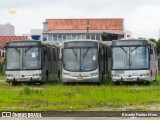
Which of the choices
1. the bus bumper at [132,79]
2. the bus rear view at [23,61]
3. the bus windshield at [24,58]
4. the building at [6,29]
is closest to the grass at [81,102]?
the bus bumper at [132,79]

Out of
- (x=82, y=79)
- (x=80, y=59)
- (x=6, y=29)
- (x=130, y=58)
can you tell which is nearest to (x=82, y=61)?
(x=80, y=59)

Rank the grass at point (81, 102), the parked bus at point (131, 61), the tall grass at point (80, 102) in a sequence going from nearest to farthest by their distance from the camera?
the grass at point (81, 102) < the tall grass at point (80, 102) < the parked bus at point (131, 61)

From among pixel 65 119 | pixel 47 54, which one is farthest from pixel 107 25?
pixel 65 119

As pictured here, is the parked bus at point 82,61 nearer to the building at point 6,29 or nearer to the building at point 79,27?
the building at point 79,27

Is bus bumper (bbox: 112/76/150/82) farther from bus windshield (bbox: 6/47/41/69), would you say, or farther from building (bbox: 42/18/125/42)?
building (bbox: 42/18/125/42)

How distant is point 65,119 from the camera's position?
668 inches

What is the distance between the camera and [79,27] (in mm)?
140000

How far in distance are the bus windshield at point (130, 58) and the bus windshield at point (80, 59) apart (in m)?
1.41

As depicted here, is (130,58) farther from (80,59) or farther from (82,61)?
(80,59)

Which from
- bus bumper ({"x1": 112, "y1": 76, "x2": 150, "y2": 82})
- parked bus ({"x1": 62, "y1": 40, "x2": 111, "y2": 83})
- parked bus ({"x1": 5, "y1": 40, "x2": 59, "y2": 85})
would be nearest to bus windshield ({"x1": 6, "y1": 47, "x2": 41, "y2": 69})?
parked bus ({"x1": 5, "y1": 40, "x2": 59, "y2": 85})

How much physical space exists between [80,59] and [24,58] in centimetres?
386

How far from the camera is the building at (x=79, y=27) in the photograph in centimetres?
13124

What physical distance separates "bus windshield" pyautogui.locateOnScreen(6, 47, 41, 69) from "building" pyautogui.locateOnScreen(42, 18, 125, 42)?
88185 mm

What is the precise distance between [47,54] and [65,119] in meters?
25.0
